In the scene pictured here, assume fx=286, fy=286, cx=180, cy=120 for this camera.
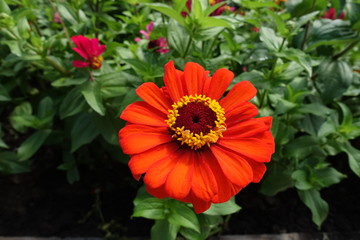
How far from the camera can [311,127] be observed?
4.00 feet

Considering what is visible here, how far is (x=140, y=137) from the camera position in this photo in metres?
0.67

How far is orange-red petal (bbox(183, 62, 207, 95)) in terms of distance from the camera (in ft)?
2.46

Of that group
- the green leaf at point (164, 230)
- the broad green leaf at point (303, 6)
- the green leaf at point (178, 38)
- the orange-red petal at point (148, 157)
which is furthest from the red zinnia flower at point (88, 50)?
the broad green leaf at point (303, 6)

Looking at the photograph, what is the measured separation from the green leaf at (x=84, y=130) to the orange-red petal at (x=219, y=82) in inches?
22.0

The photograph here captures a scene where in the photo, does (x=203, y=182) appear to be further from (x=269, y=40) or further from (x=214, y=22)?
(x=269, y=40)

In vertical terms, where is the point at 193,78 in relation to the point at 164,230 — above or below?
above

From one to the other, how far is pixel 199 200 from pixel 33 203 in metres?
1.12

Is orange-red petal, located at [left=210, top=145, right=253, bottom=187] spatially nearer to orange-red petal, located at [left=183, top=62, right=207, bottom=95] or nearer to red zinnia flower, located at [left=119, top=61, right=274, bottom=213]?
red zinnia flower, located at [left=119, top=61, right=274, bottom=213]

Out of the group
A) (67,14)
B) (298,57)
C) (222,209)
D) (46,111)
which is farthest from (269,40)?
(46,111)

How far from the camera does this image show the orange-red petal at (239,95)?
0.73 metres

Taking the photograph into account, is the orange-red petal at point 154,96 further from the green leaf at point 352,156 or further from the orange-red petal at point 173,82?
the green leaf at point 352,156

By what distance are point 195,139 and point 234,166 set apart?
0.37 feet

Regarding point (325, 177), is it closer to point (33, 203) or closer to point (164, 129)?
point (164, 129)

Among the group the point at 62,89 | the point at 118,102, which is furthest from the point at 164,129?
the point at 62,89
